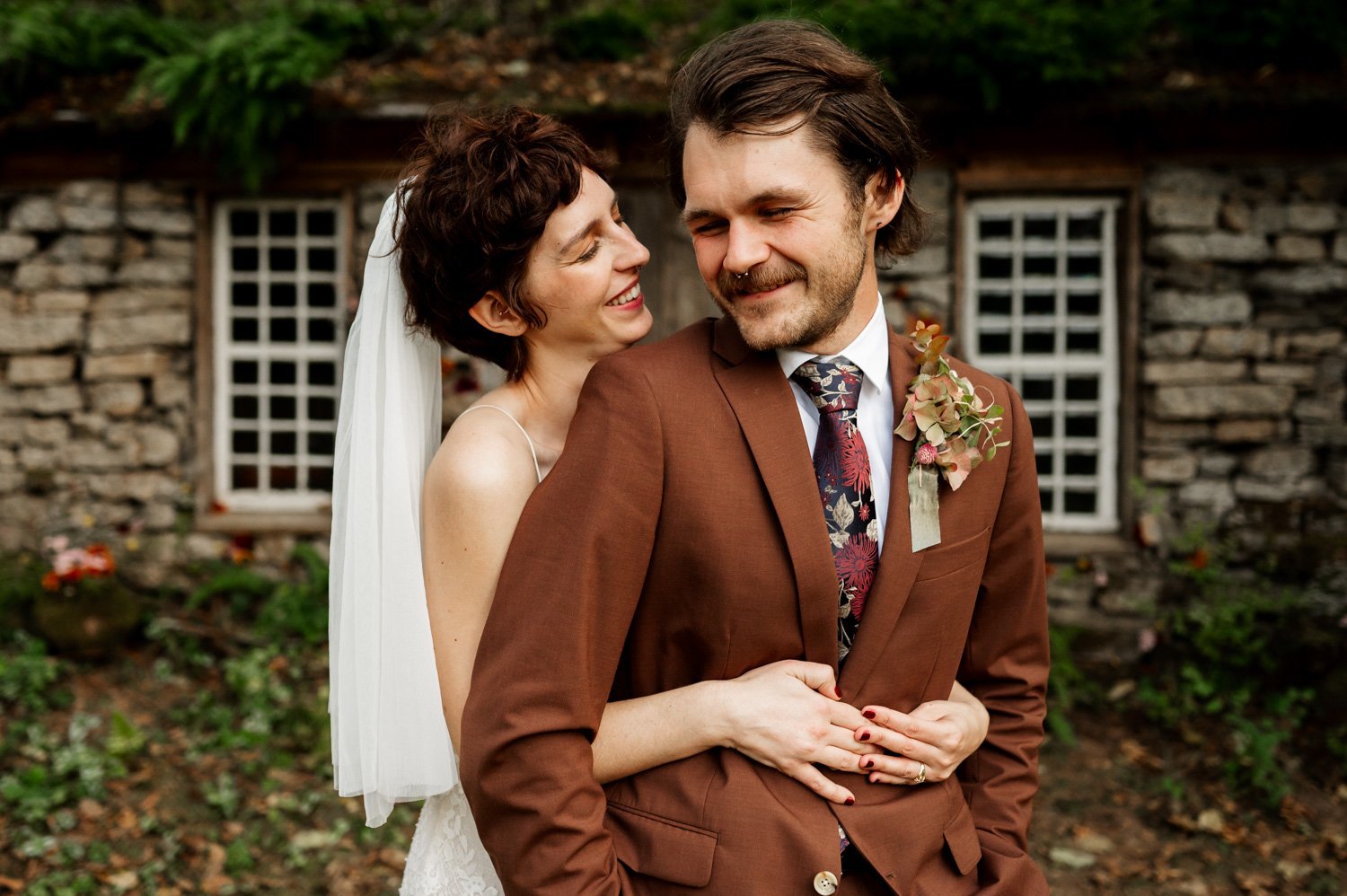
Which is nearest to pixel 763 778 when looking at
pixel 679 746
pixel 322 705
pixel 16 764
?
pixel 679 746

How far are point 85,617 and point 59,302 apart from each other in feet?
6.65

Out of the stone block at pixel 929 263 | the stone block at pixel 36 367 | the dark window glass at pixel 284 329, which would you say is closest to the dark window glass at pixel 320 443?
the dark window glass at pixel 284 329

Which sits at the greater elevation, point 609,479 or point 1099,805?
point 609,479

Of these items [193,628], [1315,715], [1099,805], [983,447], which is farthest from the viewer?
[193,628]

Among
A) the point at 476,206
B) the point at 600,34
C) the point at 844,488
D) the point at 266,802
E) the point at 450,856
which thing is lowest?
the point at 266,802

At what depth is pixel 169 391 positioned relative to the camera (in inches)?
266

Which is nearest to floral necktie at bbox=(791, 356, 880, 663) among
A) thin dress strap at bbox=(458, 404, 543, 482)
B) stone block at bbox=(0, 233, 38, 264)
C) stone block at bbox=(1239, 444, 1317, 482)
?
thin dress strap at bbox=(458, 404, 543, 482)

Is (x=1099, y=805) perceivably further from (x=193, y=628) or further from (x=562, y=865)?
(x=193, y=628)

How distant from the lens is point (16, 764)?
523 cm

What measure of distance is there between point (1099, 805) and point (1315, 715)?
138cm

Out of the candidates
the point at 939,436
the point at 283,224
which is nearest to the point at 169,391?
the point at 283,224

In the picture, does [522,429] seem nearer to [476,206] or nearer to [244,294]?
[476,206]

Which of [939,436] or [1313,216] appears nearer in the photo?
[939,436]

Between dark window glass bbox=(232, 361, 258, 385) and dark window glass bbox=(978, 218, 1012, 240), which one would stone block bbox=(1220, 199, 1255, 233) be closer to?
dark window glass bbox=(978, 218, 1012, 240)
